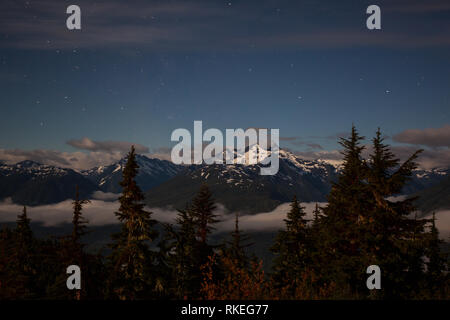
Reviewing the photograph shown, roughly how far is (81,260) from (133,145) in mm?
7481

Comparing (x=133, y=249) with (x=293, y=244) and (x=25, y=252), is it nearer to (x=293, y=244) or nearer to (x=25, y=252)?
(x=293, y=244)

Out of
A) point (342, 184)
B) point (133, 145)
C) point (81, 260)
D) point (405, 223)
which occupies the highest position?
point (133, 145)

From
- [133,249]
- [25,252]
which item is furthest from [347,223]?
[25,252]

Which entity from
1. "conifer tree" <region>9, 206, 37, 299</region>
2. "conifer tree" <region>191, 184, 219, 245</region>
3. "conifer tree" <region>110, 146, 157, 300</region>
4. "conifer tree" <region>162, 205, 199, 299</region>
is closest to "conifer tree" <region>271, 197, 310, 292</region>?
"conifer tree" <region>191, 184, 219, 245</region>

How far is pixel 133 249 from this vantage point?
23953 millimetres

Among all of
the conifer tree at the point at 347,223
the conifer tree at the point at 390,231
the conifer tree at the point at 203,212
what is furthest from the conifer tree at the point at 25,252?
the conifer tree at the point at 390,231

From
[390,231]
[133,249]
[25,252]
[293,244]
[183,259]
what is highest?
[390,231]

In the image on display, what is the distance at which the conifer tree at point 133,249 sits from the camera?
23.4 meters

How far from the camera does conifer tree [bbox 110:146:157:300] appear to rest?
76.8 feet

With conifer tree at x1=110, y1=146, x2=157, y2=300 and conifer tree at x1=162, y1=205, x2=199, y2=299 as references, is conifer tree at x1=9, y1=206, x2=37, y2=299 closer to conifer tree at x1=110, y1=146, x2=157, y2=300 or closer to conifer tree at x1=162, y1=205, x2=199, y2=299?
conifer tree at x1=162, y1=205, x2=199, y2=299
